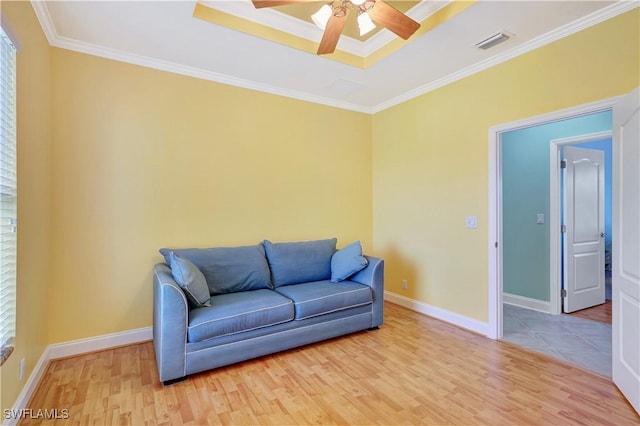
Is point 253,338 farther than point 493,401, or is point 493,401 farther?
point 253,338

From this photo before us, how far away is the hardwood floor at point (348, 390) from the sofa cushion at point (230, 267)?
2.33 feet

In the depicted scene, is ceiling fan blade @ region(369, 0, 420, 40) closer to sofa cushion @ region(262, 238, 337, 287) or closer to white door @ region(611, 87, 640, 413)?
white door @ region(611, 87, 640, 413)

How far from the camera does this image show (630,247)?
2.04 metres

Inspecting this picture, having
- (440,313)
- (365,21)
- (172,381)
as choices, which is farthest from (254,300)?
(365,21)

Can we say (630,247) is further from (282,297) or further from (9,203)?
(9,203)

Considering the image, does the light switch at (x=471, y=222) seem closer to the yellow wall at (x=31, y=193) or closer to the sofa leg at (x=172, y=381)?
the sofa leg at (x=172, y=381)

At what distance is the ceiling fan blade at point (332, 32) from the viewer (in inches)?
83.5

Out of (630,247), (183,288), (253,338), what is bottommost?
(253,338)

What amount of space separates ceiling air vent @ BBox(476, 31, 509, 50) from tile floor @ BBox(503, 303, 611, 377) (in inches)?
109

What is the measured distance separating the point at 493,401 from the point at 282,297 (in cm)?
174

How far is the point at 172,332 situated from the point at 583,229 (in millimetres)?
4781

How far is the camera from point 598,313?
3.78 m

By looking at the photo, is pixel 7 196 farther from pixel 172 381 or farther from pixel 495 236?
pixel 495 236

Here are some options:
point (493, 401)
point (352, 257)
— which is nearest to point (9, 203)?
point (352, 257)
